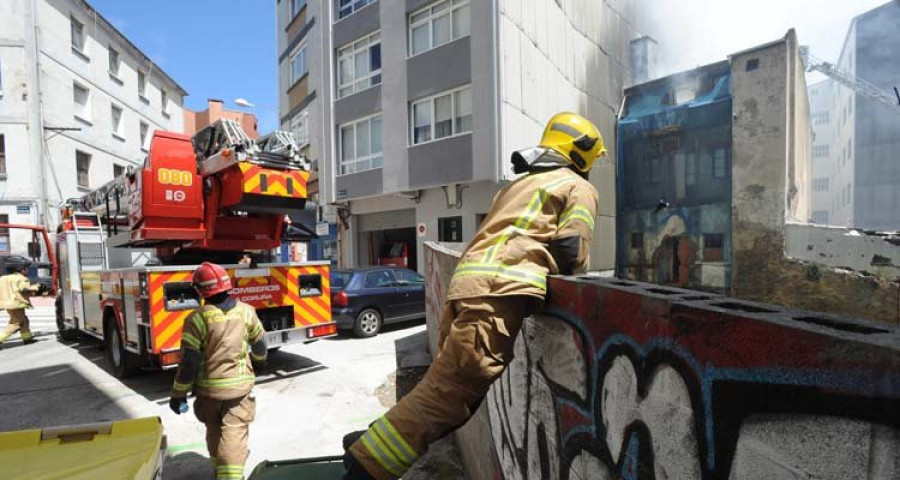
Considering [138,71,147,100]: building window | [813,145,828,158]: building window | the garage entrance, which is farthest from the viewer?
[813,145,828,158]: building window

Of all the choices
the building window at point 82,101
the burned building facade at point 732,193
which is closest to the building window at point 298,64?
the building window at point 82,101

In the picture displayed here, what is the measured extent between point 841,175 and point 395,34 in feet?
126

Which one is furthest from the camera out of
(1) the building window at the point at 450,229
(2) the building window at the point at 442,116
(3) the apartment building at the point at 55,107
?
(3) the apartment building at the point at 55,107

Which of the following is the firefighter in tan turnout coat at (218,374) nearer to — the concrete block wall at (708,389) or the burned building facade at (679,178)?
the concrete block wall at (708,389)

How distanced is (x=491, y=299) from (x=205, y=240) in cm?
520

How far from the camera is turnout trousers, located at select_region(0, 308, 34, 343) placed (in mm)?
9055

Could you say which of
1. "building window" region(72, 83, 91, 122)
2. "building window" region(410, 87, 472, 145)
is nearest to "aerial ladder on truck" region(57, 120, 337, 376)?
"building window" region(410, 87, 472, 145)

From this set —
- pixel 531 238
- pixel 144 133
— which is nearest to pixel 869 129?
pixel 531 238

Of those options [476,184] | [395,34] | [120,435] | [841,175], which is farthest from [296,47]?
[841,175]

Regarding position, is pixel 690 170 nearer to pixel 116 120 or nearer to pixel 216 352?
pixel 216 352

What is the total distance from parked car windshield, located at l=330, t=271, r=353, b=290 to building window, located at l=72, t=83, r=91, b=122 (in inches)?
745

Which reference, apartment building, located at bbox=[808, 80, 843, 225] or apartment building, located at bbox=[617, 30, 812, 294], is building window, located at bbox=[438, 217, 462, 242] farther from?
apartment building, located at bbox=[808, 80, 843, 225]

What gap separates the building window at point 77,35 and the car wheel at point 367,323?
21100 millimetres

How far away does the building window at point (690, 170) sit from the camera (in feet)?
28.8
